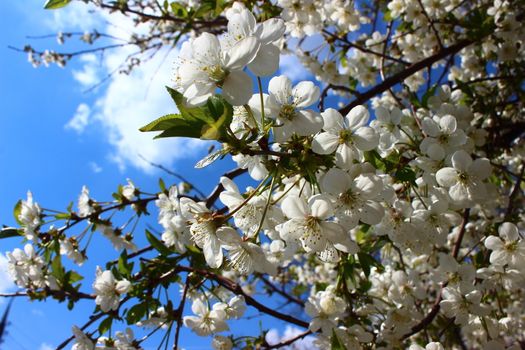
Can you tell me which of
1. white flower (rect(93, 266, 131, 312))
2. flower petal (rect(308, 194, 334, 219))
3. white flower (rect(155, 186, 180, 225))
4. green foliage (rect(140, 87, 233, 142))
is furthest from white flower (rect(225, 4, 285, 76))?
white flower (rect(93, 266, 131, 312))

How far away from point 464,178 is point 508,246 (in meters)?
0.38

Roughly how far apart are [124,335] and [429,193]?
1.40 meters

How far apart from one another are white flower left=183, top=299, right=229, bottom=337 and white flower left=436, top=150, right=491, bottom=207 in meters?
1.10

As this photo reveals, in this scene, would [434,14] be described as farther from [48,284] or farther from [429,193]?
[48,284]

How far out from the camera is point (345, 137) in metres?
1.10

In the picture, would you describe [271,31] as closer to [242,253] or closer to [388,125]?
[242,253]

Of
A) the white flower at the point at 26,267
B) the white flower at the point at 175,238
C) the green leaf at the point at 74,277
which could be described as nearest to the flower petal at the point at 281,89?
the white flower at the point at 175,238

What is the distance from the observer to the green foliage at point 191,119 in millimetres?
888

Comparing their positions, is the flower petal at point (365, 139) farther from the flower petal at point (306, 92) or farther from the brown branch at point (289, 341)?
the brown branch at point (289, 341)

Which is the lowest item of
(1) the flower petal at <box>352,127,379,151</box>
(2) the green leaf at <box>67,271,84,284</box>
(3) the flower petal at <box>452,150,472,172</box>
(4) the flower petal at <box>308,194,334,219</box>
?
(4) the flower petal at <box>308,194,334,219</box>

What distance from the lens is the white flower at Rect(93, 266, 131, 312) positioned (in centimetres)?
164

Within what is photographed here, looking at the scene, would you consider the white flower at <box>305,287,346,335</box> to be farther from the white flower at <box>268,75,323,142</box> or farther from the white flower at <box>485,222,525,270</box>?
the white flower at <box>268,75,323,142</box>

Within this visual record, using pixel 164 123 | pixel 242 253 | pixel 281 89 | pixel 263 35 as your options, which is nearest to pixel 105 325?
pixel 242 253

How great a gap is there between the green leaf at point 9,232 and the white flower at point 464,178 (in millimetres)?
1927
